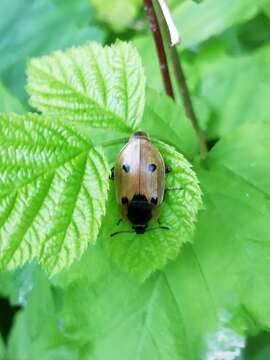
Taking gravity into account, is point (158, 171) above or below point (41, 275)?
above

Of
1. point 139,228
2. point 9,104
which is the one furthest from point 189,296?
point 9,104

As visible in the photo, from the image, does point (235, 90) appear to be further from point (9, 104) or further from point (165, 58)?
point (9, 104)

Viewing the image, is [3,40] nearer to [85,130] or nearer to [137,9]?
[137,9]

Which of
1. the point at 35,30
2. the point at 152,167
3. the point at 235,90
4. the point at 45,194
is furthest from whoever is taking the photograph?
the point at 35,30

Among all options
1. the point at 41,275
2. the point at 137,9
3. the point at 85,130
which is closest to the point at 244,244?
the point at 85,130

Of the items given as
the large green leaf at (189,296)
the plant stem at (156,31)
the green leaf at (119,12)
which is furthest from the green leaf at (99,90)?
the green leaf at (119,12)

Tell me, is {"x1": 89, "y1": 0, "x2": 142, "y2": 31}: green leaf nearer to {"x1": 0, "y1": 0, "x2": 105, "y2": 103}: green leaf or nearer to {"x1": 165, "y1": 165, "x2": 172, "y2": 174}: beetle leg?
{"x1": 0, "y1": 0, "x2": 105, "y2": 103}: green leaf

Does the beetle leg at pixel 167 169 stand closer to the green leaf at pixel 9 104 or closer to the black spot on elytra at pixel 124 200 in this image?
the black spot on elytra at pixel 124 200

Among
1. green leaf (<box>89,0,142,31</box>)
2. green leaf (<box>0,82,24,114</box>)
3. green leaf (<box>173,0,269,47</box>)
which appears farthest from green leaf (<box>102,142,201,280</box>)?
green leaf (<box>89,0,142,31</box>)
